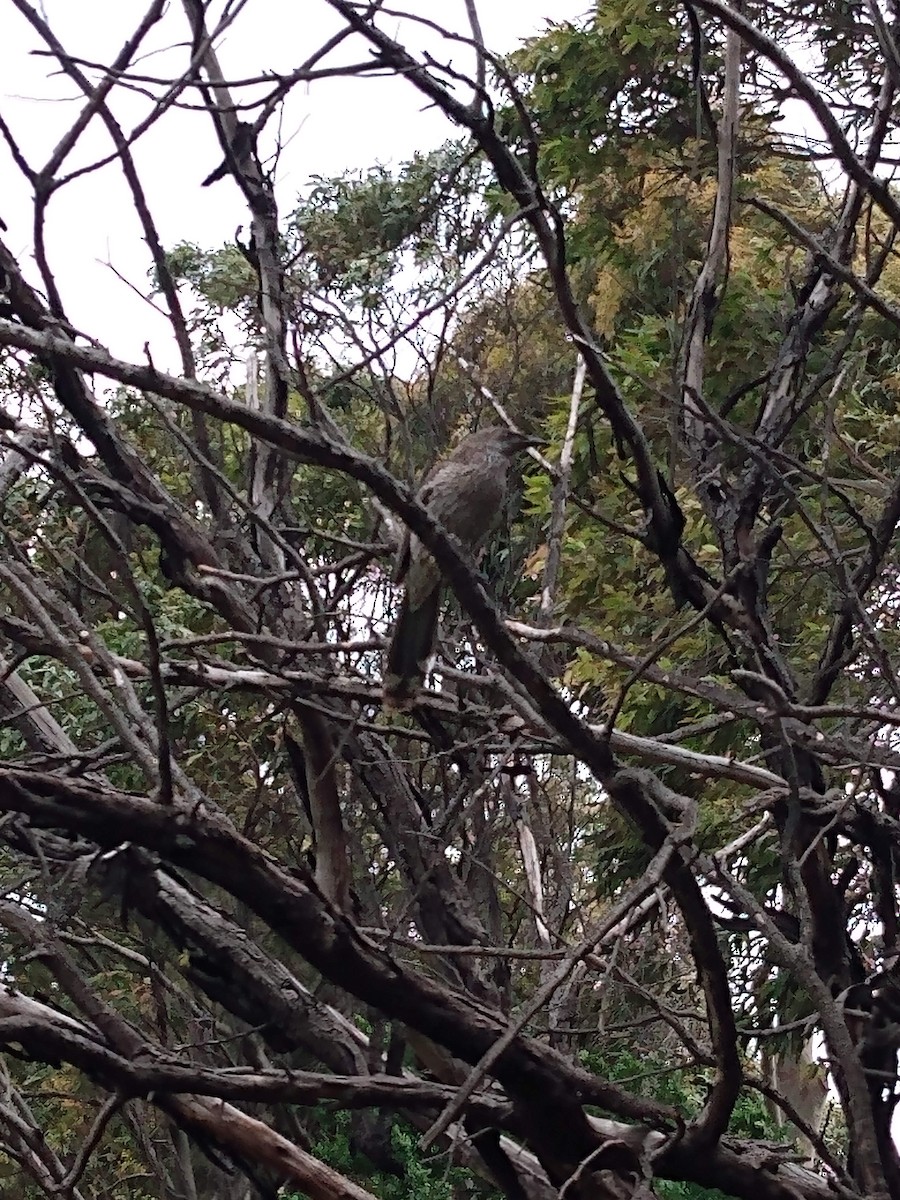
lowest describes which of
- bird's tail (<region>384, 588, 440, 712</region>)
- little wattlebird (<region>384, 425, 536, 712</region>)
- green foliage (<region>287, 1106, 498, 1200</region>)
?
green foliage (<region>287, 1106, 498, 1200</region>)

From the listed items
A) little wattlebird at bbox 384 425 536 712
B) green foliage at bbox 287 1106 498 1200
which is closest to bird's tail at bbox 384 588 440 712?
little wattlebird at bbox 384 425 536 712

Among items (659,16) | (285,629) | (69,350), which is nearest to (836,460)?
(659,16)

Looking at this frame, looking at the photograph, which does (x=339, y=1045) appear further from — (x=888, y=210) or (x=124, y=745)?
(x=888, y=210)

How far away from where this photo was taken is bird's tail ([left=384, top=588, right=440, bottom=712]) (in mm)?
2928

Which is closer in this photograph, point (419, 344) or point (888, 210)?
point (888, 210)

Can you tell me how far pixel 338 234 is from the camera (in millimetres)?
8930

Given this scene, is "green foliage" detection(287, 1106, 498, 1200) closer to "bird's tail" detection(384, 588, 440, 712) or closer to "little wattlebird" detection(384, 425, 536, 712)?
"little wattlebird" detection(384, 425, 536, 712)

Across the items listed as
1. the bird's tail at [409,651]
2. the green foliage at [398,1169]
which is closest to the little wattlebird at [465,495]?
the bird's tail at [409,651]

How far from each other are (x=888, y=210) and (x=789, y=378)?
4.11 ft

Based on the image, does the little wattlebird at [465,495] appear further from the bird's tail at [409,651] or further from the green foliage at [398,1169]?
the green foliage at [398,1169]

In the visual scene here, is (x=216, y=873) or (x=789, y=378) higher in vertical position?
(x=789, y=378)

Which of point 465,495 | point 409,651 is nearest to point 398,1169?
point 465,495

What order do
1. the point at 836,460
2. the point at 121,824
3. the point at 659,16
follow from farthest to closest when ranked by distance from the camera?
the point at 659,16
the point at 836,460
the point at 121,824

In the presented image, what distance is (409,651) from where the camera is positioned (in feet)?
10.3
